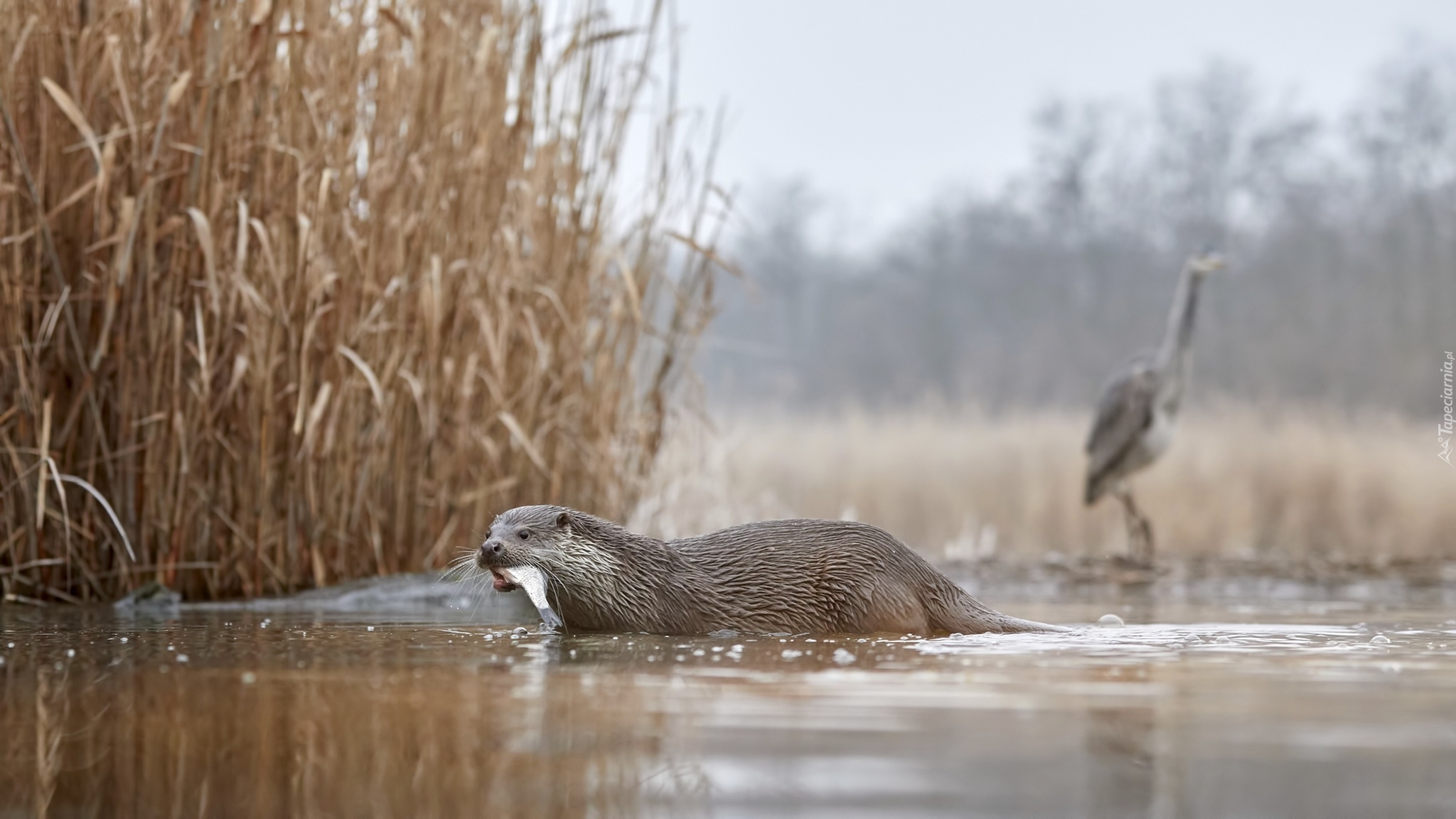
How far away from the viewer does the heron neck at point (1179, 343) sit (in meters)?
7.80

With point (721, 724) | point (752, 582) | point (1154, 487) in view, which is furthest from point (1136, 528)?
point (721, 724)

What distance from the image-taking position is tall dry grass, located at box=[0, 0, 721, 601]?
4.02 m

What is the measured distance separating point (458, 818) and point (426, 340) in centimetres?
307

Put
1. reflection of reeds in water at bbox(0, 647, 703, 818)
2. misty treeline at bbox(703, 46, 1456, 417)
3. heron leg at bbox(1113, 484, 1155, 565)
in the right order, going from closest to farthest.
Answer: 1. reflection of reeds in water at bbox(0, 647, 703, 818)
2. heron leg at bbox(1113, 484, 1155, 565)
3. misty treeline at bbox(703, 46, 1456, 417)

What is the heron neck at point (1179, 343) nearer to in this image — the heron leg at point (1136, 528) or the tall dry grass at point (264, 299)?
the heron leg at point (1136, 528)

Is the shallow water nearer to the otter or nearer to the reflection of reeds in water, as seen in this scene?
the reflection of reeds in water

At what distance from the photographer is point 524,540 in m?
3.56

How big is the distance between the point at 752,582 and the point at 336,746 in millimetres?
1863

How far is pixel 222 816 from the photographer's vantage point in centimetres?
148

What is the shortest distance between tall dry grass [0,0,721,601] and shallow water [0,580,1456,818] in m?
0.86

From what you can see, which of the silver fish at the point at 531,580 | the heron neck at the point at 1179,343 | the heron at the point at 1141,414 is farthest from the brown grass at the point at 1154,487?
the silver fish at the point at 531,580

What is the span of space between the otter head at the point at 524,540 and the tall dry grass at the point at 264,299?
0.67 metres

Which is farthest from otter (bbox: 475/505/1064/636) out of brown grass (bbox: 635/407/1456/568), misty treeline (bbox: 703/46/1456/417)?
misty treeline (bbox: 703/46/1456/417)

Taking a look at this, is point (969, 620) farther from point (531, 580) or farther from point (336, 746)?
point (336, 746)
